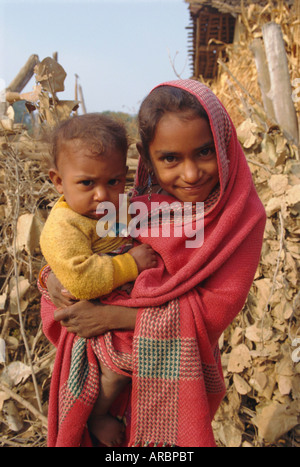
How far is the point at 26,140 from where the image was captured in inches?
114

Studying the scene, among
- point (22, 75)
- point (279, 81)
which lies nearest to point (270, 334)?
point (279, 81)

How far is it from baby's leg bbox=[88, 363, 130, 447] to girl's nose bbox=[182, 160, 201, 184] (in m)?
0.72

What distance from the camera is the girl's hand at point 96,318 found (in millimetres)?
1311

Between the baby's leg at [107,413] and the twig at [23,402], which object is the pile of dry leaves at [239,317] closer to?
the twig at [23,402]

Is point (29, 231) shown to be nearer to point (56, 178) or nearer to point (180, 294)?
point (56, 178)

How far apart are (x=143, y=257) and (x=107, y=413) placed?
2.10 feet

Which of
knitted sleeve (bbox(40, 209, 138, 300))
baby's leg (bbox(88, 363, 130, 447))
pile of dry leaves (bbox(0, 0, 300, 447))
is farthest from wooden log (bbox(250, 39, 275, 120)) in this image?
baby's leg (bbox(88, 363, 130, 447))

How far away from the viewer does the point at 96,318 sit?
1314 millimetres

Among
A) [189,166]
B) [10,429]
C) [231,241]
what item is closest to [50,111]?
[189,166]

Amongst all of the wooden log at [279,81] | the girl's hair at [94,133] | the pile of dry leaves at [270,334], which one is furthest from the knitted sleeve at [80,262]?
the wooden log at [279,81]

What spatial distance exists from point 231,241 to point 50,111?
1.59m

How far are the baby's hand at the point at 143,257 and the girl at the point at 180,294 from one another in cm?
3

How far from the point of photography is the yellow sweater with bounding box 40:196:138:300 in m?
1.22
